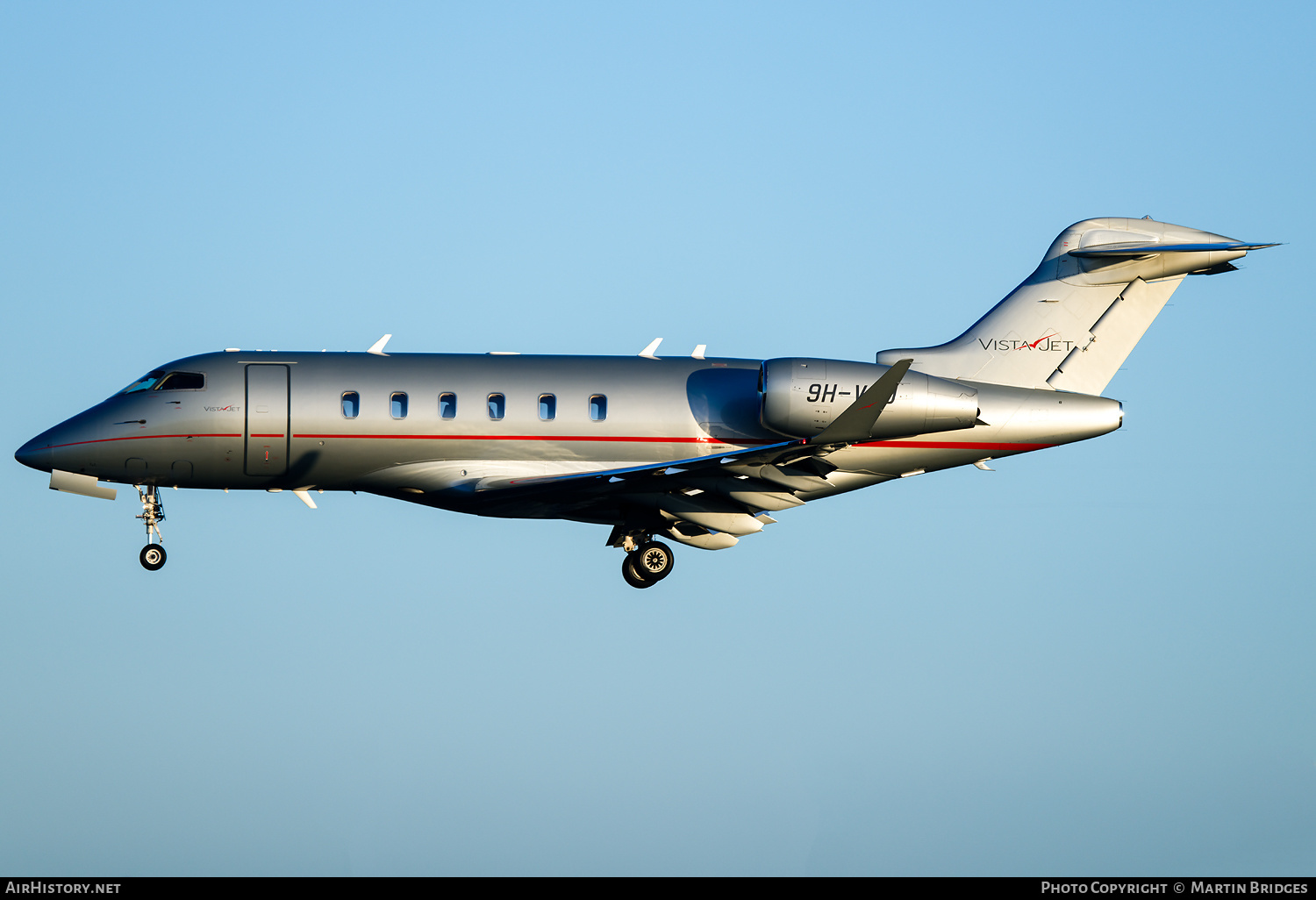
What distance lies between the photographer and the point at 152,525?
1193 inches

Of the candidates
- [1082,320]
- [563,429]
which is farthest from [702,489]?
[1082,320]

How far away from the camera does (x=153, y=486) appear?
98.9ft

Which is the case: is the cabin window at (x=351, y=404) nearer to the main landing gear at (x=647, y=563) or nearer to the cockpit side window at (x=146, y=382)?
the cockpit side window at (x=146, y=382)

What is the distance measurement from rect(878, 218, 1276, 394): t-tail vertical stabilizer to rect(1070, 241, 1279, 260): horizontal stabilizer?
22 millimetres

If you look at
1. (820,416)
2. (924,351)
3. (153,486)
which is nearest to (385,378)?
(153,486)

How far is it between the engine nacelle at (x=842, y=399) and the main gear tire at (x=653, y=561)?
3.25m

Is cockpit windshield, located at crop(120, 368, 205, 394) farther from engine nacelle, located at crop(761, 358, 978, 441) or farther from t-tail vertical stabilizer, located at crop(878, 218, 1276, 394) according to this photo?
t-tail vertical stabilizer, located at crop(878, 218, 1276, 394)

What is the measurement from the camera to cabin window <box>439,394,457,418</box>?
2914cm

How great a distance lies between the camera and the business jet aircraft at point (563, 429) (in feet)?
93.9

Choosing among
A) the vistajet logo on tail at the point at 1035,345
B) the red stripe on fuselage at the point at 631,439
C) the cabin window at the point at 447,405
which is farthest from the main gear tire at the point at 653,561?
the vistajet logo on tail at the point at 1035,345

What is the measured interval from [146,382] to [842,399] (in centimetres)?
1262

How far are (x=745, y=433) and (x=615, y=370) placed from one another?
261 cm
